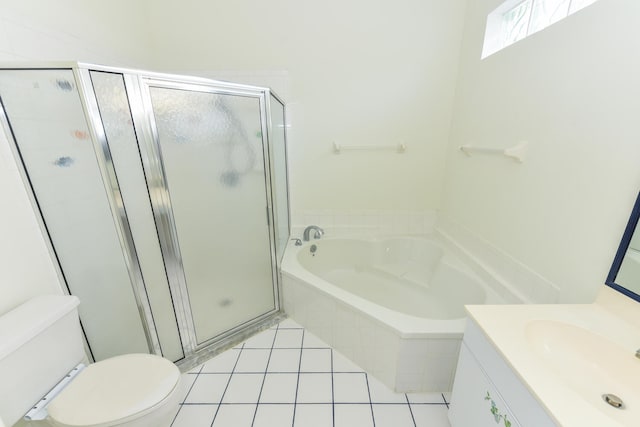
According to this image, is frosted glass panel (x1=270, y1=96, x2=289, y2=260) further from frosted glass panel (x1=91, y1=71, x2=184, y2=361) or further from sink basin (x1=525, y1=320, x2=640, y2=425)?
sink basin (x1=525, y1=320, x2=640, y2=425)

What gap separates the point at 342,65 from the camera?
2.08 m

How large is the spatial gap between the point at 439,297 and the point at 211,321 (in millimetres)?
1704

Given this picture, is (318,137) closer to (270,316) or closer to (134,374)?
(270,316)

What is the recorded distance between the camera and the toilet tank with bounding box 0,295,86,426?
853 mm

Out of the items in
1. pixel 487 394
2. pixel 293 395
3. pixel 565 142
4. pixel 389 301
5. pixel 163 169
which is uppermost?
pixel 565 142

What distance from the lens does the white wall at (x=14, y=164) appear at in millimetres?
1002

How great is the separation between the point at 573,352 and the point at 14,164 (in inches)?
87.7

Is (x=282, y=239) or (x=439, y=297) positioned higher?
(x=282, y=239)

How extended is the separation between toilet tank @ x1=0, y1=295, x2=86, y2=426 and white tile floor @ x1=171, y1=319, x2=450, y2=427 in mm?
615

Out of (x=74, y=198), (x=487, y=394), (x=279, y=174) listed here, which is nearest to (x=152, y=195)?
(x=74, y=198)

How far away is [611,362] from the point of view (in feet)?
2.74

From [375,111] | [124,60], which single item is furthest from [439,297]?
[124,60]

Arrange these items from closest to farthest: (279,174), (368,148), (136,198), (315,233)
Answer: (136,198)
(279,174)
(368,148)
(315,233)

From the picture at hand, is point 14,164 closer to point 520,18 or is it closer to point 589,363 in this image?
point 589,363
